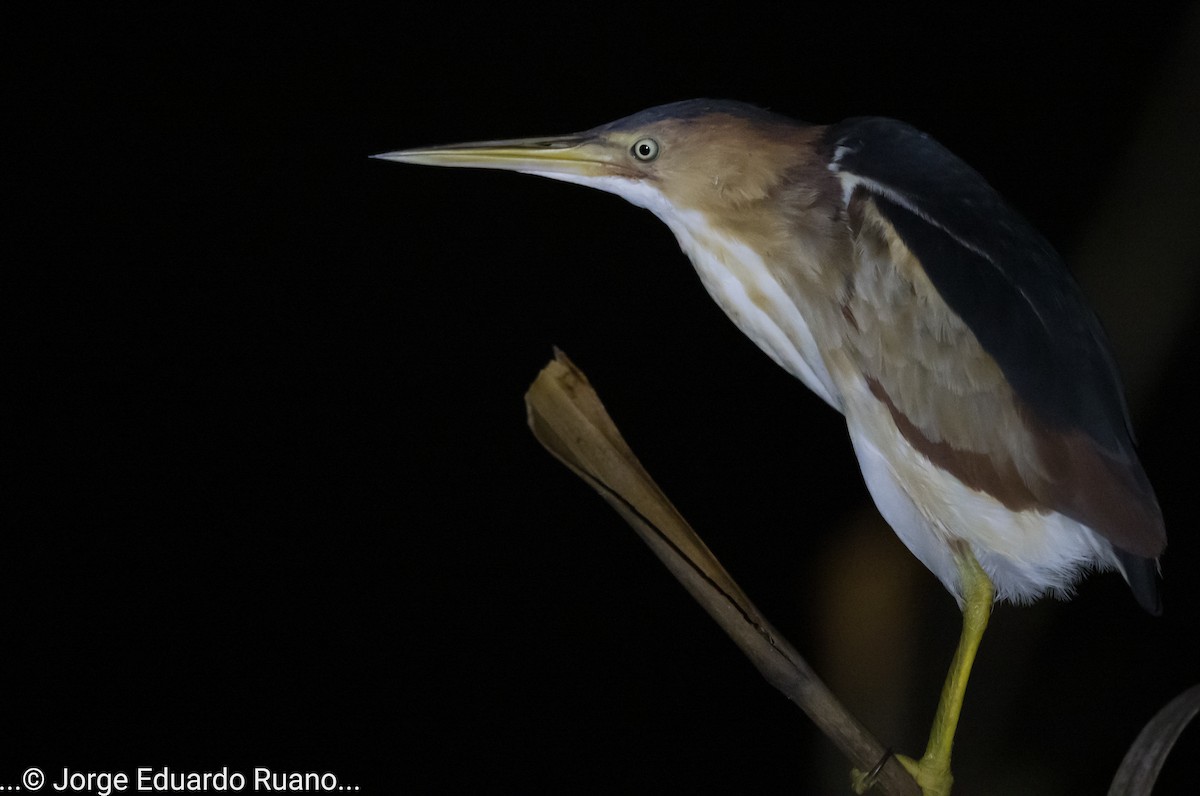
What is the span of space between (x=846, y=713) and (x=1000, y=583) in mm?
293

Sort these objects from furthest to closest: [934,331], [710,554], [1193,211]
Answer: [1193,211], [934,331], [710,554]

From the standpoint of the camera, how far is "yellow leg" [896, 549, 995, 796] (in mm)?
1051

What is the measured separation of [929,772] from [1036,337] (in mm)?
427

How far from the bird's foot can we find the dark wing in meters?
0.25

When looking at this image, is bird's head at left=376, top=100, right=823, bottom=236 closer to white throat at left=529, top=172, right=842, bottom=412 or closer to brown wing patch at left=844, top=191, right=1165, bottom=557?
white throat at left=529, top=172, right=842, bottom=412

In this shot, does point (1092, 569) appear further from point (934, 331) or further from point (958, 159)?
point (958, 159)

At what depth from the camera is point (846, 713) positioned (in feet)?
2.89

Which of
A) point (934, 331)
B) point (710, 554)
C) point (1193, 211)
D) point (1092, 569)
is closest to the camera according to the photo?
point (710, 554)

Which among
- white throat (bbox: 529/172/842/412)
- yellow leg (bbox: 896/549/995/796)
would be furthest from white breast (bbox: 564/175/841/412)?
yellow leg (bbox: 896/549/995/796)

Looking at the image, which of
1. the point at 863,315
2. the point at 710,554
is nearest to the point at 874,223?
the point at 863,315

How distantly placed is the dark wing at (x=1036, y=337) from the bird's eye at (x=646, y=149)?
0.17m

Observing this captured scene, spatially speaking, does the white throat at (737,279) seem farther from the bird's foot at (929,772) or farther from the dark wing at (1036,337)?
the bird's foot at (929,772)

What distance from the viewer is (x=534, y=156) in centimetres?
104

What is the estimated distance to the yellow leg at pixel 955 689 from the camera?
1.05 m
